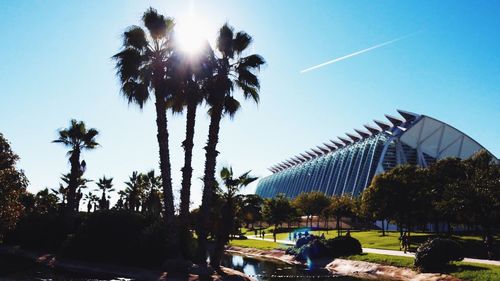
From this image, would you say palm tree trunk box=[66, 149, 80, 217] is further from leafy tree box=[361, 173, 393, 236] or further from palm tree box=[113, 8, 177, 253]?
leafy tree box=[361, 173, 393, 236]

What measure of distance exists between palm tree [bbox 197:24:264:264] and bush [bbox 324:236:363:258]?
1576 centimetres

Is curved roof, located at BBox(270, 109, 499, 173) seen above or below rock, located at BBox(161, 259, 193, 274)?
above

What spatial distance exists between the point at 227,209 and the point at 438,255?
40.2 ft

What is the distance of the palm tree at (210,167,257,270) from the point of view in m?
23.3

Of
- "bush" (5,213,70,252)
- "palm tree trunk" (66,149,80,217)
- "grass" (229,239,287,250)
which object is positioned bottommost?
"grass" (229,239,287,250)

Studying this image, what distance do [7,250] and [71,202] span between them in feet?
20.2

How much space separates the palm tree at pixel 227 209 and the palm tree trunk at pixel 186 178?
1.75m

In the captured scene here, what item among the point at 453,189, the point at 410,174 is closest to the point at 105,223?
the point at 453,189

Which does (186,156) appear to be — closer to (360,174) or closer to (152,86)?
(152,86)

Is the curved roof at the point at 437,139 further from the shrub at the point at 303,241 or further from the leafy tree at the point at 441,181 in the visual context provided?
the shrub at the point at 303,241

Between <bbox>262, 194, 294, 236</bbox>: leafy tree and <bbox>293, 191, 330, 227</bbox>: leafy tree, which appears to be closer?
<bbox>262, 194, 294, 236</bbox>: leafy tree

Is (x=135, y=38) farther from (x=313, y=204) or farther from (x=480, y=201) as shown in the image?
(x=313, y=204)

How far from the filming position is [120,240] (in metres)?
24.9

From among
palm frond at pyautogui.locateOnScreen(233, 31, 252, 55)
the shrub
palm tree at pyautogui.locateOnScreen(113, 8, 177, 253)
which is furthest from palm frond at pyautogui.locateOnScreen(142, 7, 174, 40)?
the shrub
